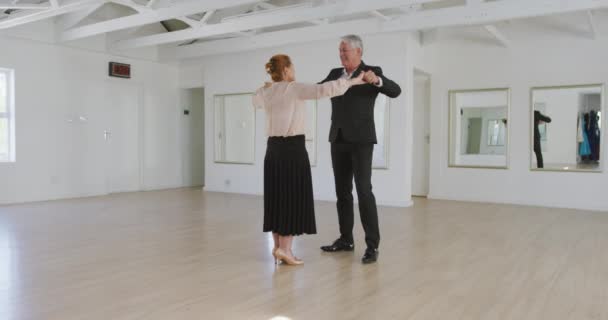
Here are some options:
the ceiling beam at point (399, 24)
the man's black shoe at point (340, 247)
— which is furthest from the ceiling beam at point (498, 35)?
the man's black shoe at point (340, 247)

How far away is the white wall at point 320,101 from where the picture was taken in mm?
7191

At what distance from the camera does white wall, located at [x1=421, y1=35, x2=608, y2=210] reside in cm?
714

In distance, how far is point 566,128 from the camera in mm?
7410

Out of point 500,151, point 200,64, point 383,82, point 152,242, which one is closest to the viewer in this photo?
point 383,82

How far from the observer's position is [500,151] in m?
7.86

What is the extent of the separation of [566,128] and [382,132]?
2.72m

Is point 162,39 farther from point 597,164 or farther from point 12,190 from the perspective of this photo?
point 597,164

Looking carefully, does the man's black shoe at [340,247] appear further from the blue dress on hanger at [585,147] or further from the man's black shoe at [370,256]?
the blue dress on hanger at [585,147]

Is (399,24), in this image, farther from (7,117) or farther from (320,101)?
(7,117)

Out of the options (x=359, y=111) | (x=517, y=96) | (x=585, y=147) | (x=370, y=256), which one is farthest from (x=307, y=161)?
(x=585, y=147)

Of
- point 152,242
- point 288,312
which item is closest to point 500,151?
point 152,242

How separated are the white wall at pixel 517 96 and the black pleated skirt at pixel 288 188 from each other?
524cm

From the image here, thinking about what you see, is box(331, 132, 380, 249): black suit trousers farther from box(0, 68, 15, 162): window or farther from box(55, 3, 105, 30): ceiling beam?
box(0, 68, 15, 162): window

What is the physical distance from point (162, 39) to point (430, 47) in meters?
4.31
